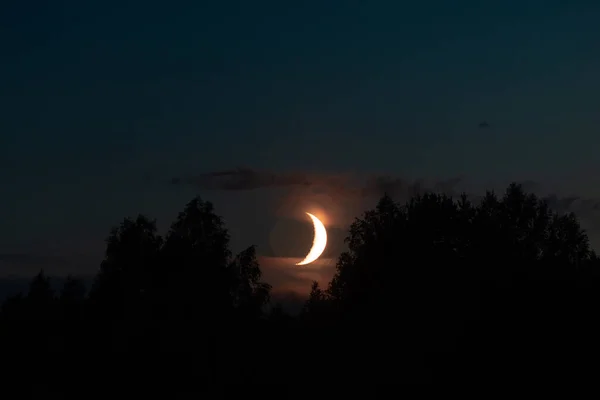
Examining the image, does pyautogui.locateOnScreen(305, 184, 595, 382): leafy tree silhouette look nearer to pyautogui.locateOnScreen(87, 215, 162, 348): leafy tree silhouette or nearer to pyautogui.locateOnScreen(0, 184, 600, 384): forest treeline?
pyautogui.locateOnScreen(0, 184, 600, 384): forest treeline

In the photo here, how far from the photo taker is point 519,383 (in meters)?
29.3

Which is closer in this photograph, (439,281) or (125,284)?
(439,281)

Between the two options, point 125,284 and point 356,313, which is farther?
point 125,284

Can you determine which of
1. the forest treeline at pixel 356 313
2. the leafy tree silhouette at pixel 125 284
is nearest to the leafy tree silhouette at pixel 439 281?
the forest treeline at pixel 356 313

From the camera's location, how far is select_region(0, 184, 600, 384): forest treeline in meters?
31.4

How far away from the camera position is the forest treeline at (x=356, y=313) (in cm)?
3142

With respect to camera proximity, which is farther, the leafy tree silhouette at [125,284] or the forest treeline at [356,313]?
the leafy tree silhouette at [125,284]

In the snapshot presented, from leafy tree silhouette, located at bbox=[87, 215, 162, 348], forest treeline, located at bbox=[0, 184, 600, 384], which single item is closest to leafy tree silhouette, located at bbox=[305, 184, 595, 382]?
forest treeline, located at bbox=[0, 184, 600, 384]

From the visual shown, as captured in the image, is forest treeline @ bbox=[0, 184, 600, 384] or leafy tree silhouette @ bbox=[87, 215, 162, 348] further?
leafy tree silhouette @ bbox=[87, 215, 162, 348]

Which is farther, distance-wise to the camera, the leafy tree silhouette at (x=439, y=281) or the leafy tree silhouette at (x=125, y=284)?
the leafy tree silhouette at (x=125, y=284)

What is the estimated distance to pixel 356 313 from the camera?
40.5m

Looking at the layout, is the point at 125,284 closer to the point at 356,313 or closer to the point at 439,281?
the point at 356,313

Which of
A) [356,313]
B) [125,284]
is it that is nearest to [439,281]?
[356,313]

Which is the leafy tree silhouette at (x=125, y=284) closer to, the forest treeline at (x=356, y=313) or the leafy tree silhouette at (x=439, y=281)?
the forest treeline at (x=356, y=313)
